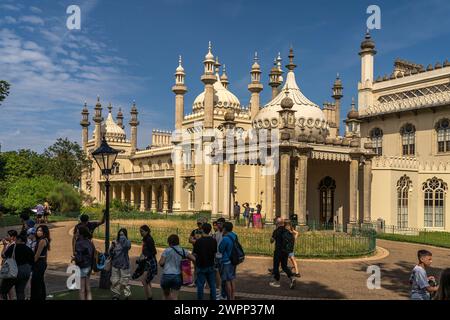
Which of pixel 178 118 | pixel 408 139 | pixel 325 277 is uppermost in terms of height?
pixel 178 118

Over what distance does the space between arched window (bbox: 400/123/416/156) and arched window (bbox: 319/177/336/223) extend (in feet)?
33.0

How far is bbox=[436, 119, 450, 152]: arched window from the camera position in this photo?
33.5m

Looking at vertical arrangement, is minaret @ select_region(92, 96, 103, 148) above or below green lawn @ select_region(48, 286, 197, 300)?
above

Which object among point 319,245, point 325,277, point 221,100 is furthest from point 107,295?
point 221,100

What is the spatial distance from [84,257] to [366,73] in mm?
34906

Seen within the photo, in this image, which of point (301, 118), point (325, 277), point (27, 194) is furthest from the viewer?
point (27, 194)

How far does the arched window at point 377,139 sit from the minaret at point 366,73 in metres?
2.44

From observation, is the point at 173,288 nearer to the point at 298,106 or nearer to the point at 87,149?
the point at 298,106

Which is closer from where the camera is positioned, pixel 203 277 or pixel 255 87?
pixel 203 277

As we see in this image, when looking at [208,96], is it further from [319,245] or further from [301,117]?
[319,245]

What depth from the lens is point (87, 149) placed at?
6994 centimetres

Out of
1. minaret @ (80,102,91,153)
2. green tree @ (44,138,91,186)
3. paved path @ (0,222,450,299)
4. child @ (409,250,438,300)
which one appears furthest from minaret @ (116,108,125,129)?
child @ (409,250,438,300)

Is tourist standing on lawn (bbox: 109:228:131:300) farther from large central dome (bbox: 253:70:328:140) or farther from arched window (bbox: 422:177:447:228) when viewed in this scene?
arched window (bbox: 422:177:447:228)

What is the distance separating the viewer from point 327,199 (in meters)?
29.3
